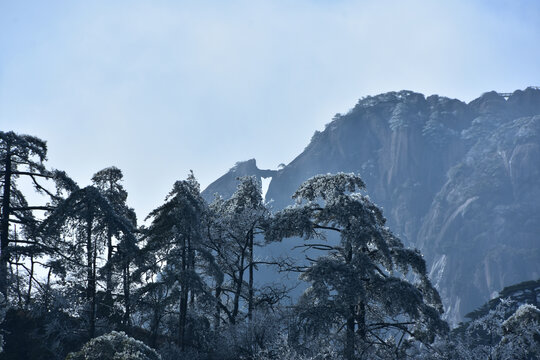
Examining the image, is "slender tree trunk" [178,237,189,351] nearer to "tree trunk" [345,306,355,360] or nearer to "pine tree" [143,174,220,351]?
"pine tree" [143,174,220,351]

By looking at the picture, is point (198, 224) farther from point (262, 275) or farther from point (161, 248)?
point (262, 275)

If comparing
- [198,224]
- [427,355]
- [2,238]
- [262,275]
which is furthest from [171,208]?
[262,275]

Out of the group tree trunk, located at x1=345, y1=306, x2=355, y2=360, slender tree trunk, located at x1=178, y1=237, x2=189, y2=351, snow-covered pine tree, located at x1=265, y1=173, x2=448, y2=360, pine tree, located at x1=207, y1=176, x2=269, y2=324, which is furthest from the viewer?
pine tree, located at x1=207, y1=176, x2=269, y2=324

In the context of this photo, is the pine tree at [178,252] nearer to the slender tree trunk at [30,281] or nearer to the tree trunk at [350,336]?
the slender tree trunk at [30,281]

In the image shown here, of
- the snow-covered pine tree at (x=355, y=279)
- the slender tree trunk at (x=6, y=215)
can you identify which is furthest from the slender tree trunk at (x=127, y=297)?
the snow-covered pine tree at (x=355, y=279)

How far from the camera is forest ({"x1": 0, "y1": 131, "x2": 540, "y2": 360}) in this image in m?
19.2

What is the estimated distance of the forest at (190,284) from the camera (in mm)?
19156

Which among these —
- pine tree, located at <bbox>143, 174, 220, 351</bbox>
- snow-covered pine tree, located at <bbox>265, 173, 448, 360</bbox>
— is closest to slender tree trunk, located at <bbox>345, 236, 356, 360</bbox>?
snow-covered pine tree, located at <bbox>265, 173, 448, 360</bbox>

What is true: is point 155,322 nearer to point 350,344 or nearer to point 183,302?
point 183,302

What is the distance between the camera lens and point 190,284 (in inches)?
827

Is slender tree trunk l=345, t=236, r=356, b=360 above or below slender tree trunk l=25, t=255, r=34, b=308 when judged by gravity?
below

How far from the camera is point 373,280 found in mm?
20047

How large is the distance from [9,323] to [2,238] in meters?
3.06

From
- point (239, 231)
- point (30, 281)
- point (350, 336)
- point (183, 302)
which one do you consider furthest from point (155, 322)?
point (350, 336)
